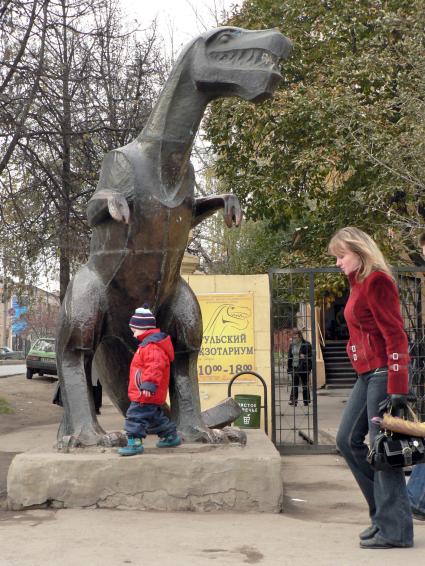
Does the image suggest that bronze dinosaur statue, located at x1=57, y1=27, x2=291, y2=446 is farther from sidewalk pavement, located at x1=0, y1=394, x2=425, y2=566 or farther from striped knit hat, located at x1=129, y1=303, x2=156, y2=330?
sidewalk pavement, located at x1=0, y1=394, x2=425, y2=566

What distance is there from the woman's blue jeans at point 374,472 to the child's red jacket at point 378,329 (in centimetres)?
11

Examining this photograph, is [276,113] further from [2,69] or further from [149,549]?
[149,549]

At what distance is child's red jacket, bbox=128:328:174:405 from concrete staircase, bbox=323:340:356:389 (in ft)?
66.2

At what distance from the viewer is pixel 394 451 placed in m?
4.46

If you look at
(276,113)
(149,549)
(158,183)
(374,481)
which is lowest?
(149,549)

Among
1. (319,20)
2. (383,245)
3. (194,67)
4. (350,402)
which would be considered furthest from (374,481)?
(319,20)

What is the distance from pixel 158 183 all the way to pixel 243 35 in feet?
4.14

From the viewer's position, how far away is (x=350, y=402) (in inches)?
192

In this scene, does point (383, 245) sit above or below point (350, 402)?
above

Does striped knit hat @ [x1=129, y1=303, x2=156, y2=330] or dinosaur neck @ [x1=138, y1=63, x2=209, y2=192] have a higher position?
dinosaur neck @ [x1=138, y1=63, x2=209, y2=192]

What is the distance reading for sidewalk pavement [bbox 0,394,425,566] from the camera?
14.7ft

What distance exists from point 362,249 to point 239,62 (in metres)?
1.98

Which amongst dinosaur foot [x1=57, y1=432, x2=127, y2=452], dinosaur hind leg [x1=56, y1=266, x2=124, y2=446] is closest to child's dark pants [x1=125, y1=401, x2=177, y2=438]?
dinosaur foot [x1=57, y1=432, x2=127, y2=452]

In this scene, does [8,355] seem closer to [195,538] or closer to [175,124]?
[175,124]
